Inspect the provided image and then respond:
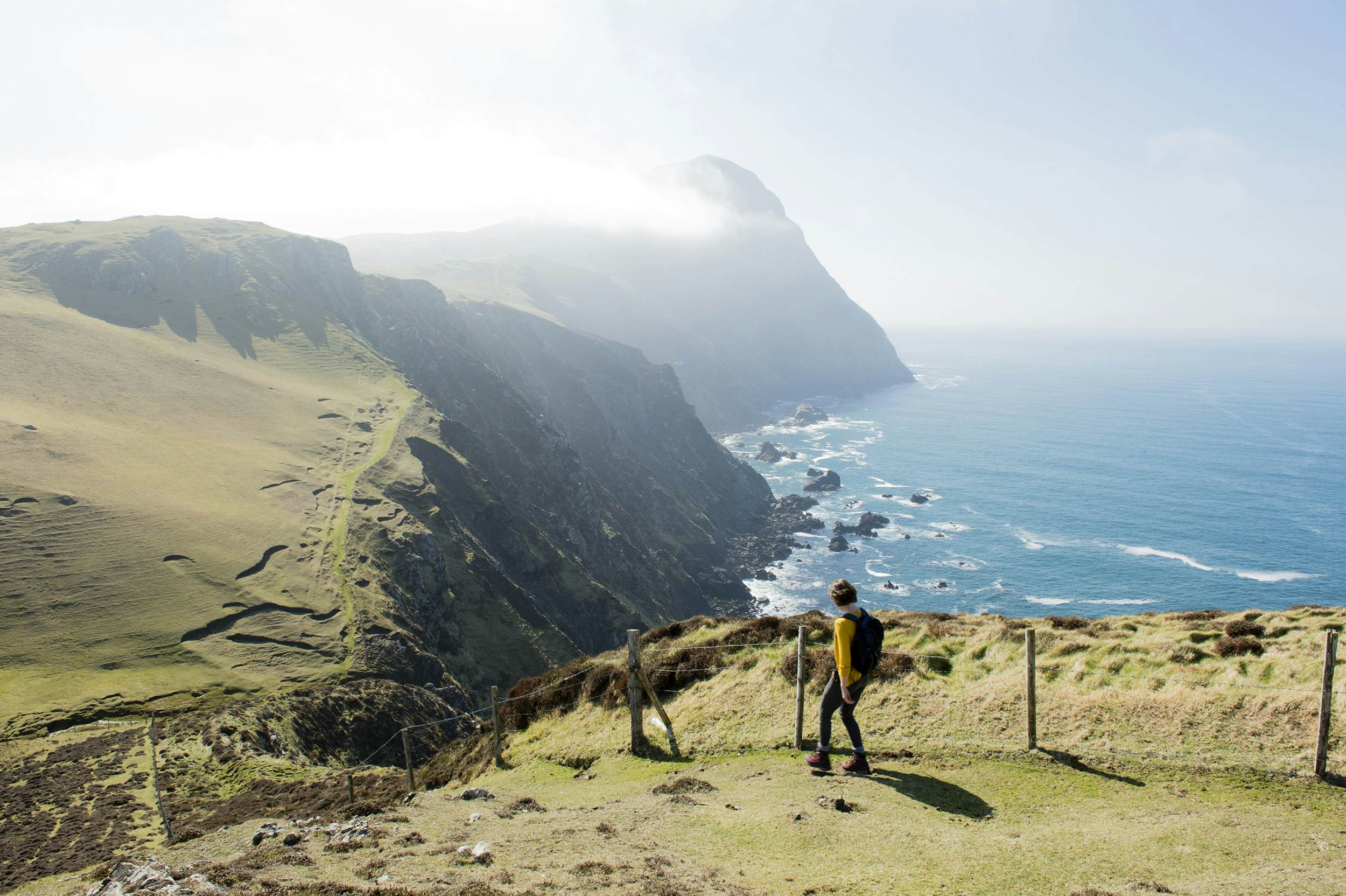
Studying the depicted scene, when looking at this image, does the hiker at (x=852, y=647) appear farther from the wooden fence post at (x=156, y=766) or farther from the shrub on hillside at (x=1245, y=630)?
the wooden fence post at (x=156, y=766)

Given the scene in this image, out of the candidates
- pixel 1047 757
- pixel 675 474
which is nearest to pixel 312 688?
pixel 1047 757

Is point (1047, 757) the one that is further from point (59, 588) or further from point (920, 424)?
point (920, 424)

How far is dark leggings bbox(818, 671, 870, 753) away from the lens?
12.0m

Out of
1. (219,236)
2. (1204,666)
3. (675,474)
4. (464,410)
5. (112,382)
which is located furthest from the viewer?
(675,474)

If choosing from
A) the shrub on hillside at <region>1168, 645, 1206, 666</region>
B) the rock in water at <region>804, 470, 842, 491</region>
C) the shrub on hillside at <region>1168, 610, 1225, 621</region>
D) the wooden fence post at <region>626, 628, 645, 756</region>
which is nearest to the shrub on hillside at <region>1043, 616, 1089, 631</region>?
the shrub on hillside at <region>1168, 610, 1225, 621</region>

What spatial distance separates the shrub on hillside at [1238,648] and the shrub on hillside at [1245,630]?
168 cm

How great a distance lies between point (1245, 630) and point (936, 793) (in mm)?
12505

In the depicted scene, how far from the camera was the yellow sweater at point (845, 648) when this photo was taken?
11.7 m

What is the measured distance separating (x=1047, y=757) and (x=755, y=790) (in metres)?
5.42

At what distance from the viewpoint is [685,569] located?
106938 millimetres

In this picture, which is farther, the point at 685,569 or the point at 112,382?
the point at 685,569

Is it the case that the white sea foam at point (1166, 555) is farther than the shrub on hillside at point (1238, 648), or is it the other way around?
the white sea foam at point (1166, 555)

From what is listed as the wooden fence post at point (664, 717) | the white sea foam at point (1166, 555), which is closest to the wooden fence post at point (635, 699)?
the wooden fence post at point (664, 717)

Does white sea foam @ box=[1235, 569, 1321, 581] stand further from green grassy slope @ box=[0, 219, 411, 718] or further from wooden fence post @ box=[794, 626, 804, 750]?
green grassy slope @ box=[0, 219, 411, 718]
